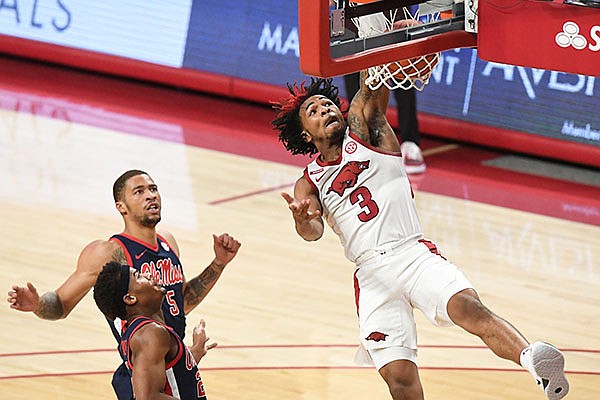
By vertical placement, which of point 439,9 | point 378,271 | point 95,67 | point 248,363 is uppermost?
point 439,9

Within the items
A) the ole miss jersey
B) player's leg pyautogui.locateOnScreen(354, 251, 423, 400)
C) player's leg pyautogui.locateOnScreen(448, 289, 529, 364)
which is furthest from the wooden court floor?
the ole miss jersey

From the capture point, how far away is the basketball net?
6301 mm

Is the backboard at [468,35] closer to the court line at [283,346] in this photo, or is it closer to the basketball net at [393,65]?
the basketball net at [393,65]

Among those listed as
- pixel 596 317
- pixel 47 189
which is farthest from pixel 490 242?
pixel 47 189

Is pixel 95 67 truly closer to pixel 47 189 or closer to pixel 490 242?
pixel 47 189

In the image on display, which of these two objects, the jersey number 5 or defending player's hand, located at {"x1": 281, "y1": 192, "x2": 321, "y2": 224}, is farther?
defending player's hand, located at {"x1": 281, "y1": 192, "x2": 321, "y2": 224}

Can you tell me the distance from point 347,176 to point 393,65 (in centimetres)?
56

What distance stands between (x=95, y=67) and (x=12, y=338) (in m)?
6.67

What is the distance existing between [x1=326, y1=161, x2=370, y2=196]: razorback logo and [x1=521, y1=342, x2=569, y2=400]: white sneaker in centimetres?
123

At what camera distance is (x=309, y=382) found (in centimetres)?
756

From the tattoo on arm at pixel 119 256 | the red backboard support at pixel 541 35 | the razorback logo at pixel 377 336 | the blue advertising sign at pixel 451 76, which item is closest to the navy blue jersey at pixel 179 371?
the tattoo on arm at pixel 119 256

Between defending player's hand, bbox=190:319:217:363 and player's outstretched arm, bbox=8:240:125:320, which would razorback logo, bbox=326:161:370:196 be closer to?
defending player's hand, bbox=190:319:217:363

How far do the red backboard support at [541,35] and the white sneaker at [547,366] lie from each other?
115 centimetres

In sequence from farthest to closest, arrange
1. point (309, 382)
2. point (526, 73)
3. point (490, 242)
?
1. point (526, 73)
2. point (490, 242)
3. point (309, 382)
